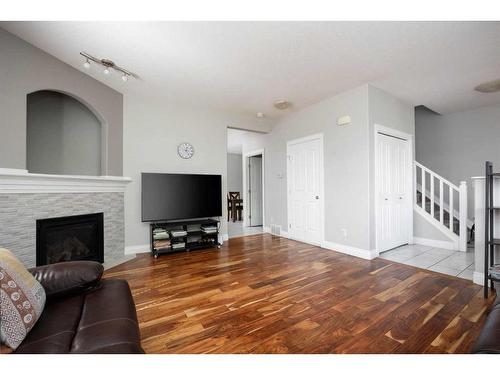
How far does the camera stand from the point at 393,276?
8.47 feet

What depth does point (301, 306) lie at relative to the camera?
1.93m

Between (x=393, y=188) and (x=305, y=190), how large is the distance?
1.44 meters

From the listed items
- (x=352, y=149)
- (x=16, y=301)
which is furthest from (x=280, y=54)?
(x=16, y=301)

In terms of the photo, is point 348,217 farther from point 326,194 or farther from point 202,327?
point 202,327

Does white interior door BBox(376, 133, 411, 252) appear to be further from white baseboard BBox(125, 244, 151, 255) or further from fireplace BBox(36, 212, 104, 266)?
fireplace BBox(36, 212, 104, 266)

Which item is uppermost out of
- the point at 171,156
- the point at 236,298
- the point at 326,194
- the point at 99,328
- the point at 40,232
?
the point at 171,156

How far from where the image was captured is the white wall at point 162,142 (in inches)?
140

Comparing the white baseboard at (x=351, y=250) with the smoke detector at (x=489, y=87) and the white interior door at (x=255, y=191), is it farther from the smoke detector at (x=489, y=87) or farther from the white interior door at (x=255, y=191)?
the smoke detector at (x=489, y=87)

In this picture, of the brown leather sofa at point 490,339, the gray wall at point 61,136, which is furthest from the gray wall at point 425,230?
→ the gray wall at point 61,136

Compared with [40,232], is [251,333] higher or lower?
lower

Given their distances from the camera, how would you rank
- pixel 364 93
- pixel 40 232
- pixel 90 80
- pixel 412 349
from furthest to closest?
pixel 364 93
pixel 90 80
pixel 40 232
pixel 412 349

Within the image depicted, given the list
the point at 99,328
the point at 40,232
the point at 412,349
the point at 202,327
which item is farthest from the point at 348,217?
the point at 40,232

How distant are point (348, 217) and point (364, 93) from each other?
186 cm

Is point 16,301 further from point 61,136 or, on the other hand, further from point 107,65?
point 61,136
